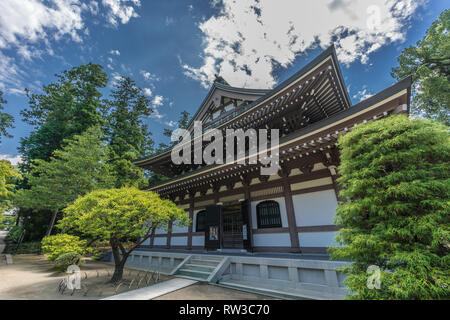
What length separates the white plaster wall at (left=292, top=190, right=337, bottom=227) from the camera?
612 centimetres

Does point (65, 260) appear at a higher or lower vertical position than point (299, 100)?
lower

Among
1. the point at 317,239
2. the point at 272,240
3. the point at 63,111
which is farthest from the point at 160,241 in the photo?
the point at 63,111

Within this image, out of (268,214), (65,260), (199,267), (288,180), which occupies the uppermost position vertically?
(288,180)

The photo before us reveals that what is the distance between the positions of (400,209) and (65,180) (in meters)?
18.5

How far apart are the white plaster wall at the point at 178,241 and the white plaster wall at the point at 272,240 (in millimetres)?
4774

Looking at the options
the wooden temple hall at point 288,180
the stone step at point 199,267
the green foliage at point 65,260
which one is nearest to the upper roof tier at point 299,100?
the wooden temple hall at point 288,180

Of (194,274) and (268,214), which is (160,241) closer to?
(194,274)

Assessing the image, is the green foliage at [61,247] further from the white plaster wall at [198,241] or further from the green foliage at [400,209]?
the green foliage at [400,209]

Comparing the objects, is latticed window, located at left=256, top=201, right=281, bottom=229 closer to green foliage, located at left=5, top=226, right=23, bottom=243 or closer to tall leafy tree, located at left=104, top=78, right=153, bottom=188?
tall leafy tree, located at left=104, top=78, right=153, bottom=188

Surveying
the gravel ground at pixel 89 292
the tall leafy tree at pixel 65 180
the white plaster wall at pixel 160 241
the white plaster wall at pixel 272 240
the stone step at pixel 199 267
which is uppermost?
the tall leafy tree at pixel 65 180

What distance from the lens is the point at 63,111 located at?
69.6 ft

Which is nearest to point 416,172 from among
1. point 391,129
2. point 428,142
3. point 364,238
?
point 428,142

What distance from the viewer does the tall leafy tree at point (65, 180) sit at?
527 inches
